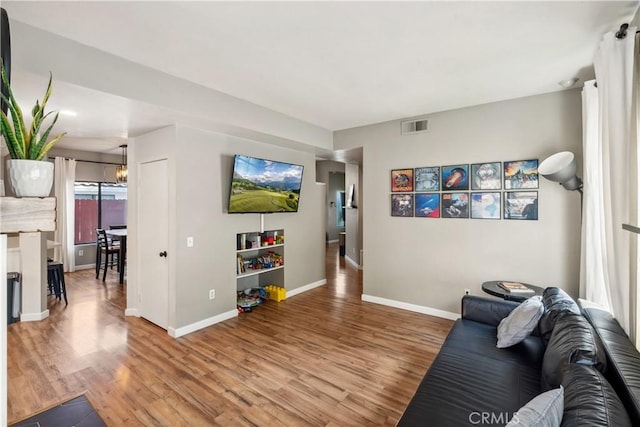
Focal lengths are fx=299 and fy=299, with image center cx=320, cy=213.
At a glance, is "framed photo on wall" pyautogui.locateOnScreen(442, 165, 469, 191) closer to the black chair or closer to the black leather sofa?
the black leather sofa

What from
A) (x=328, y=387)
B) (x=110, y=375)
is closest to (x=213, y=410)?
(x=328, y=387)

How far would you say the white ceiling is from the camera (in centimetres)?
202

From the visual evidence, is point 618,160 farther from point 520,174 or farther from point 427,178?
point 427,178

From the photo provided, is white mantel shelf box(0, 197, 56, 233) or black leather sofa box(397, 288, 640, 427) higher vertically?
white mantel shelf box(0, 197, 56, 233)

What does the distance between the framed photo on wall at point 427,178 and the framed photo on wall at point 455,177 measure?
93mm

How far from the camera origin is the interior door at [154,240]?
3.69m

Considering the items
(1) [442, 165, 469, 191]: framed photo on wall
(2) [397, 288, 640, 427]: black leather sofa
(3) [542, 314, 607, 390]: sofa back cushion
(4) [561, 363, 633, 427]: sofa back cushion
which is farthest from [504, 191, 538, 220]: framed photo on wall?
(4) [561, 363, 633, 427]: sofa back cushion

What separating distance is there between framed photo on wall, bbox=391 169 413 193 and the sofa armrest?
6.26 feet

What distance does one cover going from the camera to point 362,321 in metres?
3.96

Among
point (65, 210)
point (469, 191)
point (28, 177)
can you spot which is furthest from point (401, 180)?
point (65, 210)

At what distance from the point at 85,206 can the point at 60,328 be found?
14.8 ft

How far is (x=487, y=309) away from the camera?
2783 mm

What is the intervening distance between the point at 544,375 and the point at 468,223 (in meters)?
2.37

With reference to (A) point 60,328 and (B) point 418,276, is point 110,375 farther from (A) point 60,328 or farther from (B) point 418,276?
(B) point 418,276
